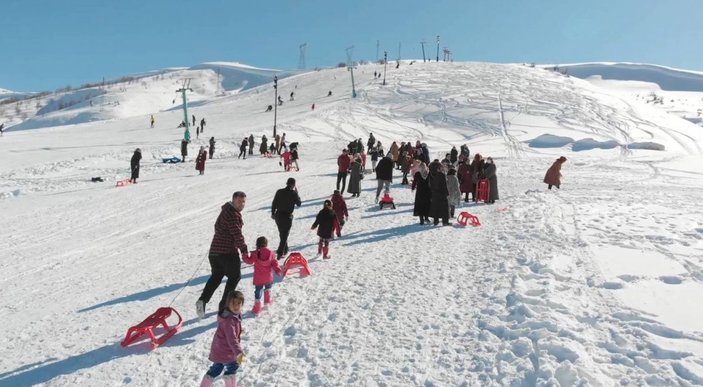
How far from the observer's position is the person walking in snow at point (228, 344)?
4.60 metres

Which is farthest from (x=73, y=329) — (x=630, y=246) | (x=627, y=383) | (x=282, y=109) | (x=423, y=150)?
(x=282, y=109)

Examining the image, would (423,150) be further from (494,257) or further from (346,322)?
(346,322)

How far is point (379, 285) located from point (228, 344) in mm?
3601

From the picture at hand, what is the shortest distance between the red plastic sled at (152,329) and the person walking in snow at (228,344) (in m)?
1.43

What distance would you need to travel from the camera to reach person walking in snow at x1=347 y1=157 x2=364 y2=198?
1620cm

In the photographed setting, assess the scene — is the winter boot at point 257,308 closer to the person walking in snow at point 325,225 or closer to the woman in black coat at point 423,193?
the person walking in snow at point 325,225

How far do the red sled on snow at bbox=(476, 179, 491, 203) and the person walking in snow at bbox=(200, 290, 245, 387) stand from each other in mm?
12045

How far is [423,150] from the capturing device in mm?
19438

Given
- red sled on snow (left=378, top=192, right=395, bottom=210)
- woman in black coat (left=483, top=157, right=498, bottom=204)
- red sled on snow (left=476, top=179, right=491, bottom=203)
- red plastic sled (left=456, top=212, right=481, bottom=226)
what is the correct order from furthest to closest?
red sled on snow (left=476, top=179, right=491, bottom=203)
woman in black coat (left=483, top=157, right=498, bottom=204)
red sled on snow (left=378, top=192, right=395, bottom=210)
red plastic sled (left=456, top=212, right=481, bottom=226)

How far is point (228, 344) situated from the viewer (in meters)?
4.63

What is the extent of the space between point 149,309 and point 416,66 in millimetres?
72164

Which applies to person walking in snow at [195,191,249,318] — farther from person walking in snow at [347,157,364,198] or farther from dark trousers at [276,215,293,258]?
person walking in snow at [347,157,364,198]

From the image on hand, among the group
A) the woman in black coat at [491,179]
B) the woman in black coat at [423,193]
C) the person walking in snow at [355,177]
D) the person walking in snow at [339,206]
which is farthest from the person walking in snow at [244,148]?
the person walking in snow at [339,206]

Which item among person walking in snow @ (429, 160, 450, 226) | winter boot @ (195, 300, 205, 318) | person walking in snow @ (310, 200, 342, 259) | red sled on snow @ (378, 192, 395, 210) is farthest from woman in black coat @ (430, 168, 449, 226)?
winter boot @ (195, 300, 205, 318)
